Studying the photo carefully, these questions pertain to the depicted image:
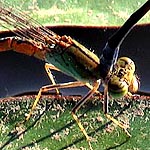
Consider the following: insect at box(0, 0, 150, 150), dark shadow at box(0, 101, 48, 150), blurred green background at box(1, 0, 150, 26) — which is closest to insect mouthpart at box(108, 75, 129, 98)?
insect at box(0, 0, 150, 150)

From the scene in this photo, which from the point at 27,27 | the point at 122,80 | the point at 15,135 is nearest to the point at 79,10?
the point at 27,27

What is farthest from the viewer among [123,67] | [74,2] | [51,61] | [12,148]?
[74,2]

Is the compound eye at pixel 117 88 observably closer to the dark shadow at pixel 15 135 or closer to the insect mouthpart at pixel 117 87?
the insect mouthpart at pixel 117 87

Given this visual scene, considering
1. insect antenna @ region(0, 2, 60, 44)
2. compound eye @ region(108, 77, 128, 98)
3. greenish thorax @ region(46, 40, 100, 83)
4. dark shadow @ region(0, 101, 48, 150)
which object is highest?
insect antenna @ region(0, 2, 60, 44)

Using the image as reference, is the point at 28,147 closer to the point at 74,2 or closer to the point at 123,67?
the point at 123,67

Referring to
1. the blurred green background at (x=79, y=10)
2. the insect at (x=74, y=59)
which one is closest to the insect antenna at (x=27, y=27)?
the insect at (x=74, y=59)

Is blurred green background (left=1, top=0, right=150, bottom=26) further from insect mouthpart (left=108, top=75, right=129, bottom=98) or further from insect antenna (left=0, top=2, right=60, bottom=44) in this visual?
insect mouthpart (left=108, top=75, right=129, bottom=98)

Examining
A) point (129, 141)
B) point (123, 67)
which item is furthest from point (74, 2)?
point (129, 141)

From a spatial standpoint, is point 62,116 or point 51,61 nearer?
point 62,116
